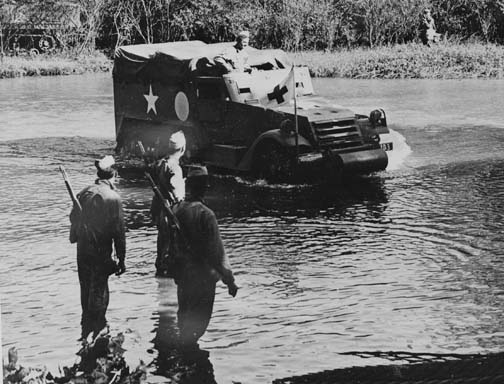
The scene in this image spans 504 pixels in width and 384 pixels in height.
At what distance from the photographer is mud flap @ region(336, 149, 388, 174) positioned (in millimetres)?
12969

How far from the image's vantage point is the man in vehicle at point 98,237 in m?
6.71

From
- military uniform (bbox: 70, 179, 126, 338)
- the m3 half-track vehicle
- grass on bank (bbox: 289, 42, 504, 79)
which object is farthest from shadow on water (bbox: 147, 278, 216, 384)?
grass on bank (bbox: 289, 42, 504, 79)

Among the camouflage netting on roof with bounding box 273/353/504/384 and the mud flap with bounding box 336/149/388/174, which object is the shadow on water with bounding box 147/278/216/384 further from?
the mud flap with bounding box 336/149/388/174

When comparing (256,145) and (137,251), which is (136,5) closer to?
(256,145)

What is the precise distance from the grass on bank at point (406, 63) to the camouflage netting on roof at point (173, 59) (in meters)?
14.3

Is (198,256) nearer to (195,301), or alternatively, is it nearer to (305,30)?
(195,301)

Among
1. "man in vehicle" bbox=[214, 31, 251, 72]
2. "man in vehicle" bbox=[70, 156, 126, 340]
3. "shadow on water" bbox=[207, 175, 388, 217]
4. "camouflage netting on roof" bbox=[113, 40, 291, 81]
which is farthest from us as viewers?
"camouflage netting on roof" bbox=[113, 40, 291, 81]

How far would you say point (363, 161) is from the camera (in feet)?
43.0

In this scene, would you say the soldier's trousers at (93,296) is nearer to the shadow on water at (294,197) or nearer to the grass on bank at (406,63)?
the shadow on water at (294,197)

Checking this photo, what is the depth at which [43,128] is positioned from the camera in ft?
67.5

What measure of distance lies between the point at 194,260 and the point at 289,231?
14.9 ft

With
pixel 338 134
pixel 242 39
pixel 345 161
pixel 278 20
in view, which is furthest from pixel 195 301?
pixel 278 20

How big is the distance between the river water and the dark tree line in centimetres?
907

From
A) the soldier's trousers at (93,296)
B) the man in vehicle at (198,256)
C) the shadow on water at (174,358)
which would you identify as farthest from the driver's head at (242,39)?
the man in vehicle at (198,256)
